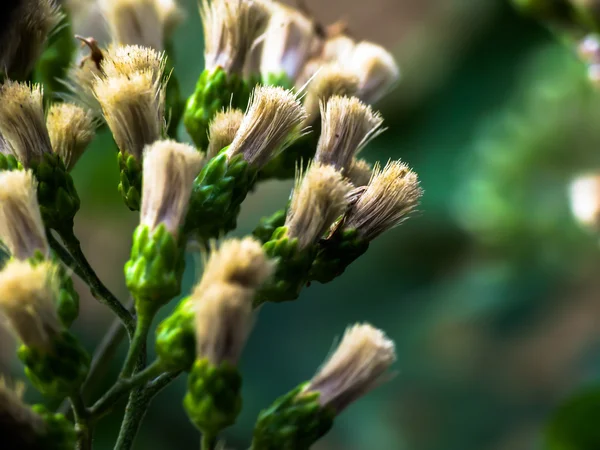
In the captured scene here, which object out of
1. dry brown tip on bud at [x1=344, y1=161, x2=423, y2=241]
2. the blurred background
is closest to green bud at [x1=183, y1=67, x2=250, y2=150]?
dry brown tip on bud at [x1=344, y1=161, x2=423, y2=241]

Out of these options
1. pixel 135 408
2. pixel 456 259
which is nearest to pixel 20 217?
pixel 135 408

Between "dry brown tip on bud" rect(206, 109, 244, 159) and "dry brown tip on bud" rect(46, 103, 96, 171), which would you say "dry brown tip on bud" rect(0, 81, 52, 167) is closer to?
"dry brown tip on bud" rect(46, 103, 96, 171)

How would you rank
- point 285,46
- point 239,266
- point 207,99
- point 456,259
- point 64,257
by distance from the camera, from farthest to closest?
point 456,259 → point 285,46 → point 207,99 → point 64,257 → point 239,266

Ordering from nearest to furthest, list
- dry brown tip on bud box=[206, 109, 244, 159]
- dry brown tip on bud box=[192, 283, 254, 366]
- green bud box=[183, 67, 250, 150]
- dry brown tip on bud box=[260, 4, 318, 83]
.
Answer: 1. dry brown tip on bud box=[192, 283, 254, 366]
2. dry brown tip on bud box=[206, 109, 244, 159]
3. green bud box=[183, 67, 250, 150]
4. dry brown tip on bud box=[260, 4, 318, 83]

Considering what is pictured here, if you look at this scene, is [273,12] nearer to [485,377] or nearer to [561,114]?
[561,114]

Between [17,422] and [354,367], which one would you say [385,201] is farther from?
[17,422]

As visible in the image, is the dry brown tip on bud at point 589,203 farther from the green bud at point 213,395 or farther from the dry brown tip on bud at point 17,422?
the dry brown tip on bud at point 17,422
